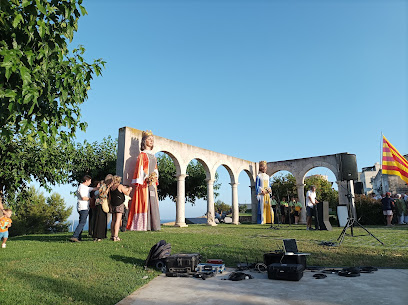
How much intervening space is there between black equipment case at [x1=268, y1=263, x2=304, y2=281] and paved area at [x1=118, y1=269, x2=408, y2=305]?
0.09 m

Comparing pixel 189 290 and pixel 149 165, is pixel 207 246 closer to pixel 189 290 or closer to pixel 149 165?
pixel 189 290

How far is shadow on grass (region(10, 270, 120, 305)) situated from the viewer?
3.31 metres

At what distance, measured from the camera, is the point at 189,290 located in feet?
11.9

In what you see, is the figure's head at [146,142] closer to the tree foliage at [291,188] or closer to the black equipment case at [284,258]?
the black equipment case at [284,258]

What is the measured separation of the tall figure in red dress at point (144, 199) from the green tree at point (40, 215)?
16.5 meters

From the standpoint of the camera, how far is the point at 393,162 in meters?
12.3

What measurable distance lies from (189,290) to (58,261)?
2.93 meters

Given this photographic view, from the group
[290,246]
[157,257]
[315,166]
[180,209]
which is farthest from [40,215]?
[290,246]

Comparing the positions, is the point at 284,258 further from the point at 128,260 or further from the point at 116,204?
the point at 116,204

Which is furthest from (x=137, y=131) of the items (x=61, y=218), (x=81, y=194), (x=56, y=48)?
(x=61, y=218)

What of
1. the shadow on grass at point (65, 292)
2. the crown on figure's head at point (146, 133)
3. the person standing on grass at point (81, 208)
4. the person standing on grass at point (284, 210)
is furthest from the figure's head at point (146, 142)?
the person standing on grass at point (284, 210)

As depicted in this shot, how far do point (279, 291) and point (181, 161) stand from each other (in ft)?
36.7

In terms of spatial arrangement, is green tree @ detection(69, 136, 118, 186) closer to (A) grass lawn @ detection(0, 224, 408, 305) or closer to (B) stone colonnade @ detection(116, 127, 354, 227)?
(B) stone colonnade @ detection(116, 127, 354, 227)

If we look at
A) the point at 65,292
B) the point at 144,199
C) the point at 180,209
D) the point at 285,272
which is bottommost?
the point at 65,292
